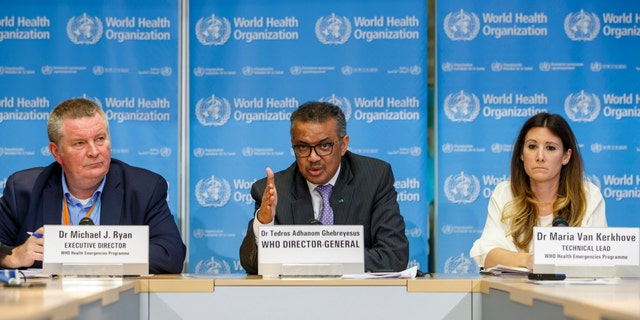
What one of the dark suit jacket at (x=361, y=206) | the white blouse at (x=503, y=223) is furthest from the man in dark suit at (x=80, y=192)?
the white blouse at (x=503, y=223)

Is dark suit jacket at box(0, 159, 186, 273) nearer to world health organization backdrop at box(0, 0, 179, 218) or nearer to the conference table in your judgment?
the conference table

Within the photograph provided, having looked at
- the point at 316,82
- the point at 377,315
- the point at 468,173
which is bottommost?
the point at 377,315

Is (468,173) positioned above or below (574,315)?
above

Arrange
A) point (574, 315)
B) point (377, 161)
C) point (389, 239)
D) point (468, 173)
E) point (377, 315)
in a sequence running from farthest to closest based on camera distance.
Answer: point (468, 173), point (377, 161), point (389, 239), point (377, 315), point (574, 315)

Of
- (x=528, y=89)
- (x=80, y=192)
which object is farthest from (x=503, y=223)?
(x=80, y=192)

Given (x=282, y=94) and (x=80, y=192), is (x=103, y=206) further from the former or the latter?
(x=282, y=94)

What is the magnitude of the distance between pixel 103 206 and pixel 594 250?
204cm

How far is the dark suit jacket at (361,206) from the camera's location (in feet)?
11.7

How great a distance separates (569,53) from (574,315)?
3.27 m

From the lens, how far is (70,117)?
12.1 feet

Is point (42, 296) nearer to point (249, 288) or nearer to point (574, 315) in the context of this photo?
point (249, 288)

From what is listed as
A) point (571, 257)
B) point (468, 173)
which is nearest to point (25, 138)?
point (468, 173)

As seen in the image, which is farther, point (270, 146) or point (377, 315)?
point (270, 146)

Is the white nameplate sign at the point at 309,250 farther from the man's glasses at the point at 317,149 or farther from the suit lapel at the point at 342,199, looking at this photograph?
the man's glasses at the point at 317,149
